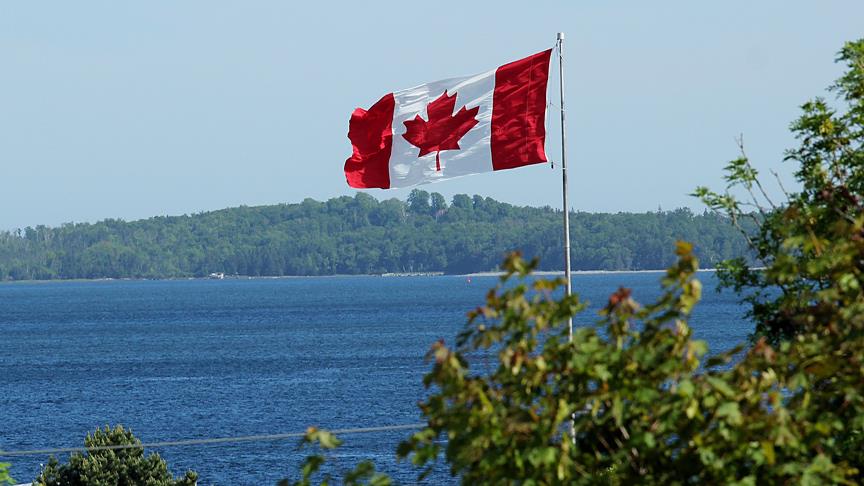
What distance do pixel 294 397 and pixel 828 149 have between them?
65.5m

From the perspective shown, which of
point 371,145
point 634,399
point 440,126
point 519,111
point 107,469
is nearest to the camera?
point 634,399

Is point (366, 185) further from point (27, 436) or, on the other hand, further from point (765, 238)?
point (27, 436)

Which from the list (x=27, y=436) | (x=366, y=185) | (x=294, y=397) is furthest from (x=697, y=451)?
(x=294, y=397)

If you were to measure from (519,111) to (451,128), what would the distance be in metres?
1.01

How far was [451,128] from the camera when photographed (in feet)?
60.1

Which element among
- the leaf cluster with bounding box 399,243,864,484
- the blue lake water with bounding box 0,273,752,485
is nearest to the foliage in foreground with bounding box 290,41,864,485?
the leaf cluster with bounding box 399,243,864,484

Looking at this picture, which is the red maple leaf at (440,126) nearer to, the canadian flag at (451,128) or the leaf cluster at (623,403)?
the canadian flag at (451,128)

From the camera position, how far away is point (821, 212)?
31.0ft

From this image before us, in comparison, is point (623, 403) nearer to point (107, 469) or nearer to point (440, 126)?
point (440, 126)

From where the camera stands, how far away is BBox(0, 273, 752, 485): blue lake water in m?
58.3

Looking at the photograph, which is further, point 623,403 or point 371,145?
point 371,145

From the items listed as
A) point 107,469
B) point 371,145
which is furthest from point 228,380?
point 371,145

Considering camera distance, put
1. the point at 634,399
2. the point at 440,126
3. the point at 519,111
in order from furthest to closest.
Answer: the point at 440,126 → the point at 519,111 → the point at 634,399

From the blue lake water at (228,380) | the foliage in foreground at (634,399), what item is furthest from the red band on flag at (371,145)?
the blue lake water at (228,380)
